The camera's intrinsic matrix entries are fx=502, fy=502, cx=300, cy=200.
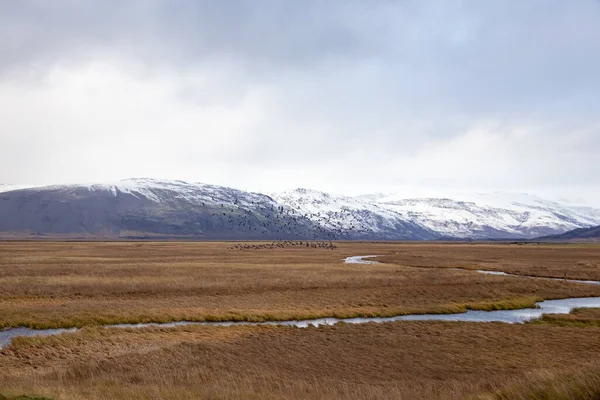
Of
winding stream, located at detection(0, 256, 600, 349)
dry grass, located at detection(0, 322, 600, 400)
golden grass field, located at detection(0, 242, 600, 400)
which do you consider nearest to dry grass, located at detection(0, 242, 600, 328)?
golden grass field, located at detection(0, 242, 600, 400)

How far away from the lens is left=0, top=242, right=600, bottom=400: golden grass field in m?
19.9

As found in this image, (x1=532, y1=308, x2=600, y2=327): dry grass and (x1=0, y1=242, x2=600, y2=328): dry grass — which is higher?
(x1=0, y1=242, x2=600, y2=328): dry grass

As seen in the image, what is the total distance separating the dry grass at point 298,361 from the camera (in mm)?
19844

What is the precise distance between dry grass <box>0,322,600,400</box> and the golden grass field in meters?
0.08

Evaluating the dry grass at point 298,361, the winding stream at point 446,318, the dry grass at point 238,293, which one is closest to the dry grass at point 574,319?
the winding stream at point 446,318

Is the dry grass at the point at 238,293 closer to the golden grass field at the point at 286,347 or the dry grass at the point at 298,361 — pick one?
the golden grass field at the point at 286,347

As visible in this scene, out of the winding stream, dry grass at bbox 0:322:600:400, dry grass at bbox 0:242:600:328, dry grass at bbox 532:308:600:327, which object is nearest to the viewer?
dry grass at bbox 0:322:600:400

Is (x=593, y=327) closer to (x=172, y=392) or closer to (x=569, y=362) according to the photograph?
(x=569, y=362)

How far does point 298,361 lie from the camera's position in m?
26.5

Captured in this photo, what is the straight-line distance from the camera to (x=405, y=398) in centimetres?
1880

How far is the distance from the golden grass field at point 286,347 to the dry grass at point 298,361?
82 mm

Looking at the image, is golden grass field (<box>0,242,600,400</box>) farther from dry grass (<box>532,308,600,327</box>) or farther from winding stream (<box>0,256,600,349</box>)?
winding stream (<box>0,256,600,349</box>)

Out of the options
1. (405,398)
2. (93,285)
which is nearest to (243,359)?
(405,398)

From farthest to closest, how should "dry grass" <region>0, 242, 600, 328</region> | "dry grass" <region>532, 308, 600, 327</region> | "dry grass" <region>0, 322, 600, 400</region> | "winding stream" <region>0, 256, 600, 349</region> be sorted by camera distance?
1. "dry grass" <region>0, 242, 600, 328</region>
2. "dry grass" <region>532, 308, 600, 327</region>
3. "winding stream" <region>0, 256, 600, 349</region>
4. "dry grass" <region>0, 322, 600, 400</region>
